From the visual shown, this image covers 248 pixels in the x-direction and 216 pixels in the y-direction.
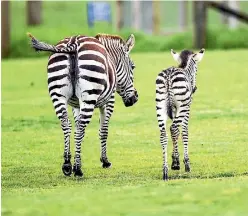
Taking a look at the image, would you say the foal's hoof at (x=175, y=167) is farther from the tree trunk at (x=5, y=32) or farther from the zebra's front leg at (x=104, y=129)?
the tree trunk at (x=5, y=32)

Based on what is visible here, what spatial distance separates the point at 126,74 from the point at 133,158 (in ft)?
4.23

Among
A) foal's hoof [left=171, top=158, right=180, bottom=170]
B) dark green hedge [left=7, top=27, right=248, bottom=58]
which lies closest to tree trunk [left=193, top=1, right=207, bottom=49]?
dark green hedge [left=7, top=27, right=248, bottom=58]

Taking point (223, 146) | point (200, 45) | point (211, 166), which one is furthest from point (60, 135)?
point (200, 45)

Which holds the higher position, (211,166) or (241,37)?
(241,37)

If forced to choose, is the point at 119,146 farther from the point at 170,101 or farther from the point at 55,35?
the point at 55,35

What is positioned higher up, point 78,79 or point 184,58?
point 184,58

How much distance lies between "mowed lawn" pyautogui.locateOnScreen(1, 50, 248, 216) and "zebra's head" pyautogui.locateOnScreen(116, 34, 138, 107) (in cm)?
90

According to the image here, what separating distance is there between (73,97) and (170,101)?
1.23 metres

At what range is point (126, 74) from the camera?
46.1 feet

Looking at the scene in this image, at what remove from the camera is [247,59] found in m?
29.0

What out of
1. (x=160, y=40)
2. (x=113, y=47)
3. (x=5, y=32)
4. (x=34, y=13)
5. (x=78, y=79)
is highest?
(x=34, y=13)

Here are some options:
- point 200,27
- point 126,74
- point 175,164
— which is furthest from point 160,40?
point 175,164

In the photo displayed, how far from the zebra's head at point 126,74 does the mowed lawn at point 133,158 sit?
90cm

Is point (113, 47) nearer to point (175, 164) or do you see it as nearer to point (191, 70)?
point (191, 70)
